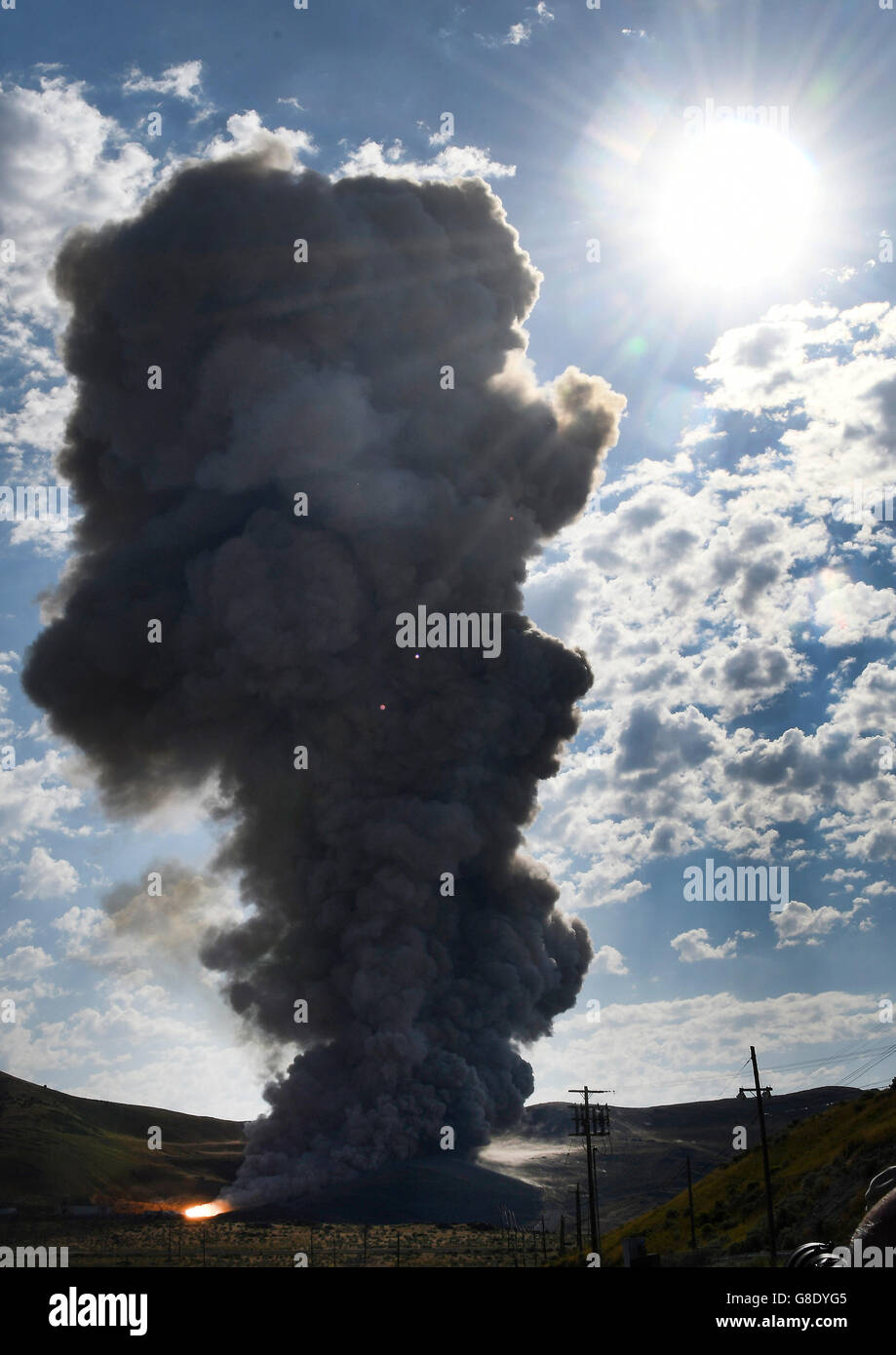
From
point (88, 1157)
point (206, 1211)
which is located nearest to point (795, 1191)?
point (206, 1211)

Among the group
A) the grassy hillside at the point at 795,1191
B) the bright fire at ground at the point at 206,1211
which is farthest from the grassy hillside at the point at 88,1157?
the grassy hillside at the point at 795,1191

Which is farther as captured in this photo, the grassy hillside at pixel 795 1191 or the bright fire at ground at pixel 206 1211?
the bright fire at ground at pixel 206 1211

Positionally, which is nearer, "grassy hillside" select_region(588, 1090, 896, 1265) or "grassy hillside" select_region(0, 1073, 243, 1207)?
"grassy hillside" select_region(588, 1090, 896, 1265)

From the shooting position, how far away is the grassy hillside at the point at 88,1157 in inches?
3371

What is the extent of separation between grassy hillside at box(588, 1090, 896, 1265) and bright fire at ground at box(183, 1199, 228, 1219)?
22.8 m

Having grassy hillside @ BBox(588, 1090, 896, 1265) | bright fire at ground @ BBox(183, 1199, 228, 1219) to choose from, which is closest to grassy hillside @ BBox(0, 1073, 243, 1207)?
bright fire at ground @ BBox(183, 1199, 228, 1219)

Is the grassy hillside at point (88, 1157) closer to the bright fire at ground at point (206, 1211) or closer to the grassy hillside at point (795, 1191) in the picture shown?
the bright fire at ground at point (206, 1211)

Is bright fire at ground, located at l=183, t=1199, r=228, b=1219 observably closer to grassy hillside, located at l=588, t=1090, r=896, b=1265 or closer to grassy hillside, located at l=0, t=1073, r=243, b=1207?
grassy hillside, located at l=0, t=1073, r=243, b=1207

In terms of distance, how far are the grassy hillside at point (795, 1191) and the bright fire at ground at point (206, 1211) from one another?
899 inches

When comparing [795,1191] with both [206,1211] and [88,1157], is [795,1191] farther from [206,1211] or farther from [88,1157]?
[88,1157]

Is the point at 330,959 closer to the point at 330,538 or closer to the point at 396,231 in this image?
the point at 330,538

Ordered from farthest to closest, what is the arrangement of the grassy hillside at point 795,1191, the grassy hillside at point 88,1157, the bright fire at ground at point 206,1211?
1. the grassy hillside at point 88,1157
2. the bright fire at ground at point 206,1211
3. the grassy hillside at point 795,1191

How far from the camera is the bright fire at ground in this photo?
6172 centimetres

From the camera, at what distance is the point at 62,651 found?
247 ft
